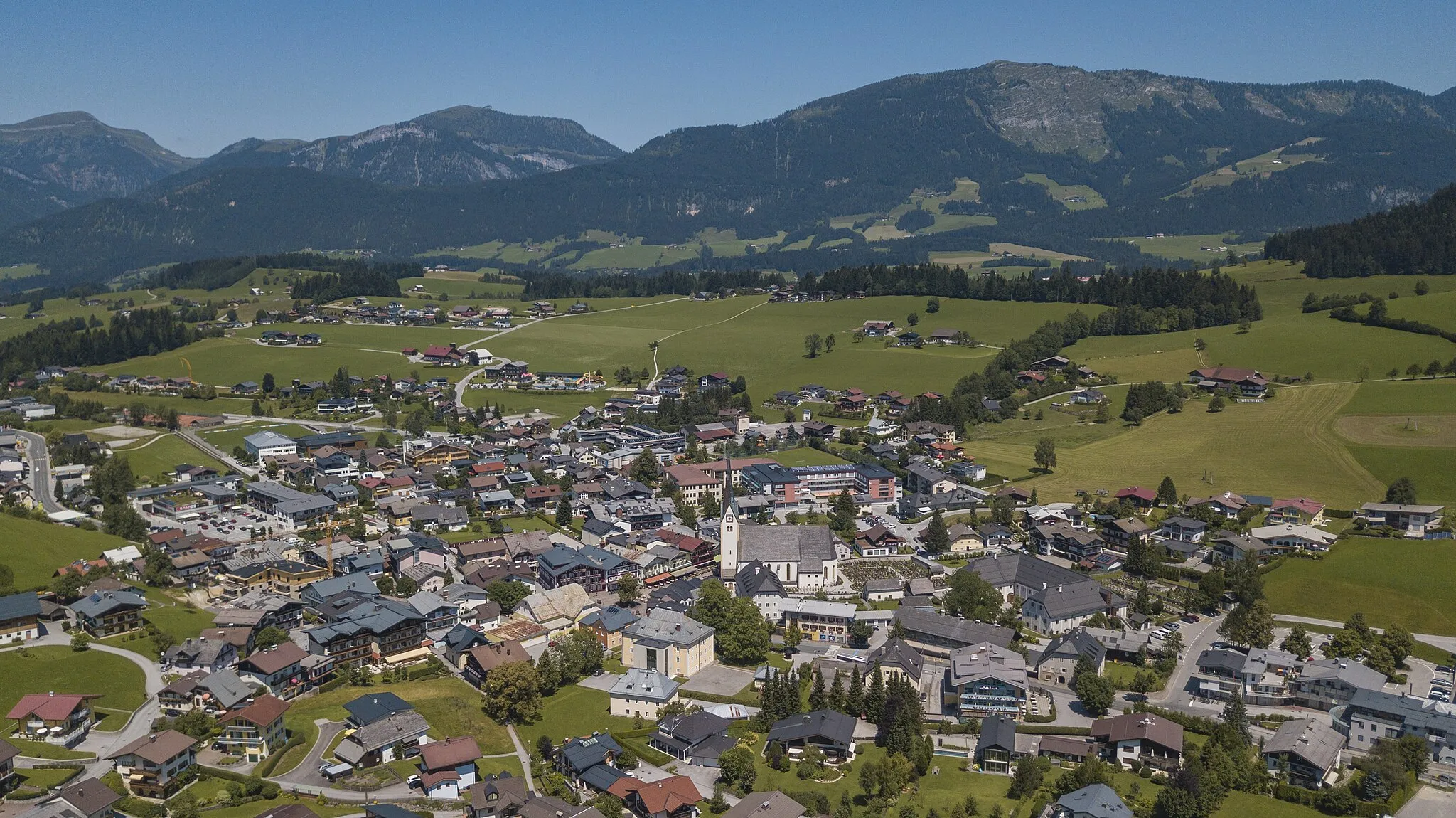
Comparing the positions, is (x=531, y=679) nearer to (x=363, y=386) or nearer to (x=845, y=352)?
(x=363, y=386)

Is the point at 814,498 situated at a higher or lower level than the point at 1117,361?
lower

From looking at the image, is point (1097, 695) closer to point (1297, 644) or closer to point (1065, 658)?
point (1065, 658)

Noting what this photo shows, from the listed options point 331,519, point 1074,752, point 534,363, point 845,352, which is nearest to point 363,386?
point 534,363

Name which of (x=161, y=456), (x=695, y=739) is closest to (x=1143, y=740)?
(x=695, y=739)

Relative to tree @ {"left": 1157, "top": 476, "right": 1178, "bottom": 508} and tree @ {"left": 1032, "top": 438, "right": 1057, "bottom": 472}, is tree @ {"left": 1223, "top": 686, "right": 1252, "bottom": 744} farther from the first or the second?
tree @ {"left": 1032, "top": 438, "right": 1057, "bottom": 472}

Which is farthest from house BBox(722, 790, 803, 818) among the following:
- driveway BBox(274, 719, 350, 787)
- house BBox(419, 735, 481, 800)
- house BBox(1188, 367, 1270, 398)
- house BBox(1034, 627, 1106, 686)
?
house BBox(1188, 367, 1270, 398)
